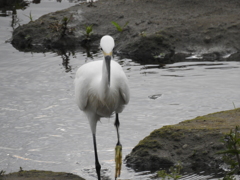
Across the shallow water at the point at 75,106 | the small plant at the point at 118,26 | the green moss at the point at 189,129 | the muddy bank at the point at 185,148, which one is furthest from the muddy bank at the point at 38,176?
the small plant at the point at 118,26

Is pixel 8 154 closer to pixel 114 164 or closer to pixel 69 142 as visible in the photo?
pixel 69 142

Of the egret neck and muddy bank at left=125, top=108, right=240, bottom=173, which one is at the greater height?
the egret neck

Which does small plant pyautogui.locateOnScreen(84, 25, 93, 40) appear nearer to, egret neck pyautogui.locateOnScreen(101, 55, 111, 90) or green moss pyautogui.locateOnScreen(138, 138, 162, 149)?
green moss pyautogui.locateOnScreen(138, 138, 162, 149)

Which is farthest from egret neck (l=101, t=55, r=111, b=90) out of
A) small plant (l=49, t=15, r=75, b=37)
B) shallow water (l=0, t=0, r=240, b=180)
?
small plant (l=49, t=15, r=75, b=37)

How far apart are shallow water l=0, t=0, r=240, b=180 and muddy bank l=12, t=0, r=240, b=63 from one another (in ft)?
2.14

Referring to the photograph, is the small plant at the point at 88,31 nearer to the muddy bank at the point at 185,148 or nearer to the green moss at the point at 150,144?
the muddy bank at the point at 185,148

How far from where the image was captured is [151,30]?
40.5ft

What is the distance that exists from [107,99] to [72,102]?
311 centimetres

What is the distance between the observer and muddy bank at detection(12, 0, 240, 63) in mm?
11438

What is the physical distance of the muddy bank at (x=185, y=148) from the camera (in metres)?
6.19

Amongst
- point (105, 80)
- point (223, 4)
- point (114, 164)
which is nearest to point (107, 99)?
point (105, 80)

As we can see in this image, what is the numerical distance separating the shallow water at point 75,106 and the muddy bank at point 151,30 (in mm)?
652

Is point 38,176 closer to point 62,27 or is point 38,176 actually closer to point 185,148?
point 185,148

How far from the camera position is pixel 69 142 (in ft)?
24.5
